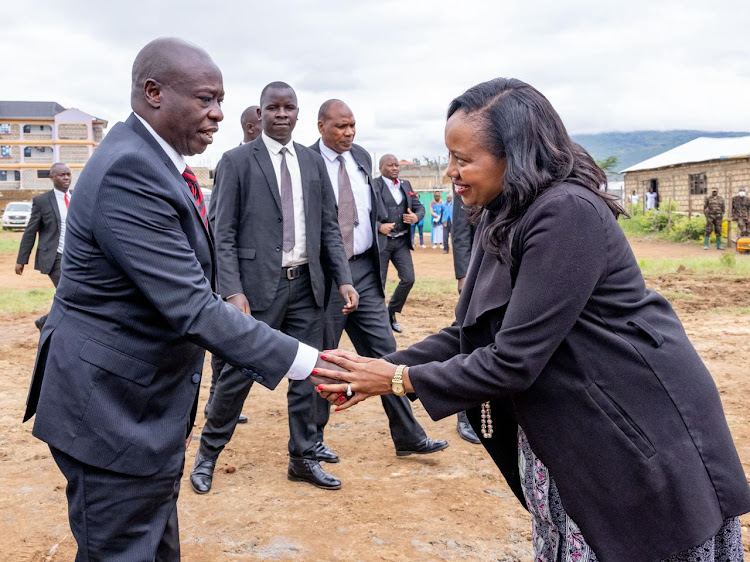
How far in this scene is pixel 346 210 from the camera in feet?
17.2

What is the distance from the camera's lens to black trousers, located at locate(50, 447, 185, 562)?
88.4 inches

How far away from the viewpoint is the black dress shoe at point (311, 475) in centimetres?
432

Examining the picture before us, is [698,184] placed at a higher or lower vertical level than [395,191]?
higher

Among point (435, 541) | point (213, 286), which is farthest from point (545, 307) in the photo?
point (435, 541)

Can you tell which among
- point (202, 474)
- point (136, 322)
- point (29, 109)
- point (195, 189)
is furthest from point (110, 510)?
point (29, 109)

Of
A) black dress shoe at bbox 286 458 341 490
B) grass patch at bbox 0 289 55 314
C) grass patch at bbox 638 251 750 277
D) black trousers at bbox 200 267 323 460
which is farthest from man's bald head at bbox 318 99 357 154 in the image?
grass patch at bbox 638 251 750 277

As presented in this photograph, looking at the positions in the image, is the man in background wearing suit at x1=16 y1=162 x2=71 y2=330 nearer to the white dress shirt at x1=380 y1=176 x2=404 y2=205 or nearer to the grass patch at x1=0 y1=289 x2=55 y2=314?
the grass patch at x1=0 y1=289 x2=55 y2=314

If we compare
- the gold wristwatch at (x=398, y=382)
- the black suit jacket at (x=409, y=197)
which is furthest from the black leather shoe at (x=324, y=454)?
the black suit jacket at (x=409, y=197)

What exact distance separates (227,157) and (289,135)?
414 millimetres

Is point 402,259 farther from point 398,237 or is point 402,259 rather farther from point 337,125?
point 337,125

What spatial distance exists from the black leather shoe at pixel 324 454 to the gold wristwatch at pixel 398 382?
2338 millimetres

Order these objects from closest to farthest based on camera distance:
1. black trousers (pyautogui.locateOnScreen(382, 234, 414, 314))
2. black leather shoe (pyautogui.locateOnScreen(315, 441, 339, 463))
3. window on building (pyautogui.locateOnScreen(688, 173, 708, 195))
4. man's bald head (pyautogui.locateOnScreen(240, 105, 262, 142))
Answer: black leather shoe (pyautogui.locateOnScreen(315, 441, 339, 463)) < man's bald head (pyautogui.locateOnScreen(240, 105, 262, 142)) < black trousers (pyautogui.locateOnScreen(382, 234, 414, 314)) < window on building (pyautogui.locateOnScreen(688, 173, 708, 195))

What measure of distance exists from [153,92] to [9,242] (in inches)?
1048

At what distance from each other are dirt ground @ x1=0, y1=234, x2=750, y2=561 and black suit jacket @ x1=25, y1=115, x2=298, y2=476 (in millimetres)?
1534
